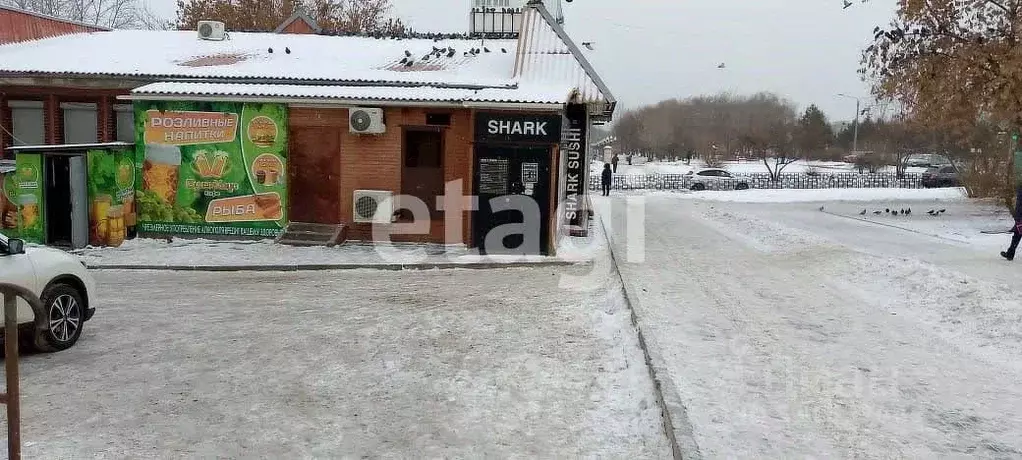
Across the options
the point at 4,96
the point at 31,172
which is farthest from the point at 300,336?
the point at 4,96

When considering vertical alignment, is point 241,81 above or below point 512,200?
above

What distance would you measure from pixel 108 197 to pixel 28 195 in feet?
4.26

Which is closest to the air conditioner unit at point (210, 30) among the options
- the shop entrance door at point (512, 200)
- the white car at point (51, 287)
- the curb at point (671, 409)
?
the shop entrance door at point (512, 200)

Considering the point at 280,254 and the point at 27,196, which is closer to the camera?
the point at 280,254

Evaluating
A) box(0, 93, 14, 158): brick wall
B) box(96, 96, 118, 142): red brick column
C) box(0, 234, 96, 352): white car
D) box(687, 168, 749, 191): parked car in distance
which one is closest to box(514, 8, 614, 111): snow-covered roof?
box(96, 96, 118, 142): red brick column

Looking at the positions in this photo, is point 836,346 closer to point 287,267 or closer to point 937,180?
point 287,267

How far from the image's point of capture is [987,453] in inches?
195

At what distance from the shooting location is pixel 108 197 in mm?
14523

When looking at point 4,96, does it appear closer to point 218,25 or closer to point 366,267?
point 218,25

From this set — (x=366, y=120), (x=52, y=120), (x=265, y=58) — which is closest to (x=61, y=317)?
(x=366, y=120)

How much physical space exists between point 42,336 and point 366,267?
6.21 meters

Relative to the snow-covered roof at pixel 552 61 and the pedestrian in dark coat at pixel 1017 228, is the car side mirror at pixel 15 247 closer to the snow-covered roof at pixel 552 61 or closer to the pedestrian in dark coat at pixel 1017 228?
the snow-covered roof at pixel 552 61

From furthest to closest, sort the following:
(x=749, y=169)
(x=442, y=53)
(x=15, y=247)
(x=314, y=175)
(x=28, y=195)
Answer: (x=749, y=169) → (x=442, y=53) → (x=314, y=175) → (x=28, y=195) → (x=15, y=247)

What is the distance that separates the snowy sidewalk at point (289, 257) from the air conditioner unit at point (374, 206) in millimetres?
501
